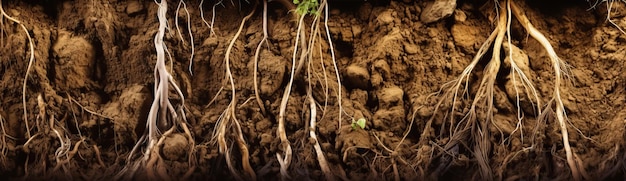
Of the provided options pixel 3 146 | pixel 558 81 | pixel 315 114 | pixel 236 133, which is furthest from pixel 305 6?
pixel 3 146

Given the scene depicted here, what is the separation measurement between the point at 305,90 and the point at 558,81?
3.28 feet

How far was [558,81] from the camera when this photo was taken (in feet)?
6.55

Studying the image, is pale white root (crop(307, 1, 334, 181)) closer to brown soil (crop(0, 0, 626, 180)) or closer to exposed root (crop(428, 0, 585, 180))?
brown soil (crop(0, 0, 626, 180))

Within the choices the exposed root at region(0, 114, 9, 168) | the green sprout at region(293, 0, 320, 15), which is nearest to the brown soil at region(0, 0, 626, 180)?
the exposed root at region(0, 114, 9, 168)

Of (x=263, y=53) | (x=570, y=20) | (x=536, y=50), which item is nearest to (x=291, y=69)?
(x=263, y=53)

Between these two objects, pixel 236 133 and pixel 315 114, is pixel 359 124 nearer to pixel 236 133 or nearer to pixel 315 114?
pixel 315 114

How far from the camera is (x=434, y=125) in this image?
2027 mm

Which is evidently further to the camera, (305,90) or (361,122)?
(305,90)

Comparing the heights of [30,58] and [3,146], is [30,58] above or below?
above

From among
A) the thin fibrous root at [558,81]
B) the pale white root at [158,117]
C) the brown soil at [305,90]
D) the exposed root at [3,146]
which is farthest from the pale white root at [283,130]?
the exposed root at [3,146]

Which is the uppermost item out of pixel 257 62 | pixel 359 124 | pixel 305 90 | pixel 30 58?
Answer: pixel 30 58

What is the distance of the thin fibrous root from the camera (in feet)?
6.10

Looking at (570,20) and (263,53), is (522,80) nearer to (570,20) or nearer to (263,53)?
(570,20)

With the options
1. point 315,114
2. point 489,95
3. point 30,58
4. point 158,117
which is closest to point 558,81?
point 489,95
